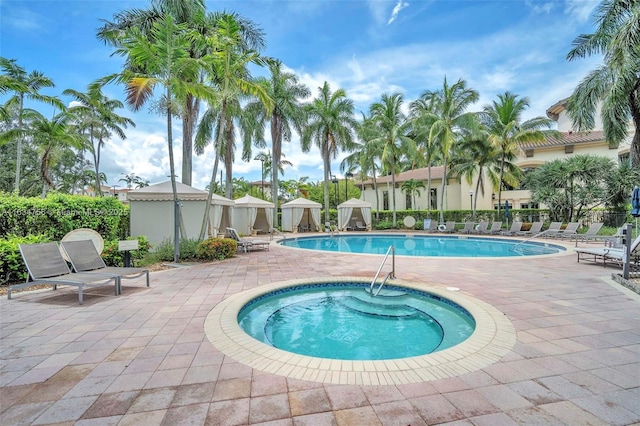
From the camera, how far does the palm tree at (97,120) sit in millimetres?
18984

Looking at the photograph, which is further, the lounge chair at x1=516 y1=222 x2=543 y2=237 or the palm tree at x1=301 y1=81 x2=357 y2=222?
the palm tree at x1=301 y1=81 x2=357 y2=222

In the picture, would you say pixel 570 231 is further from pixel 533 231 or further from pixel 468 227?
pixel 468 227

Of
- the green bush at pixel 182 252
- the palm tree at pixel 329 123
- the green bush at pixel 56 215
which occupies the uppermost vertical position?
the palm tree at pixel 329 123

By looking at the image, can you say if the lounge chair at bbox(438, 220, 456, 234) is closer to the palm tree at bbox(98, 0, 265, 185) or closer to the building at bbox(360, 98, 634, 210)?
the building at bbox(360, 98, 634, 210)

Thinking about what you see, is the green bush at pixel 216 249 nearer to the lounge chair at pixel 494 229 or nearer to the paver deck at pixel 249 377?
the paver deck at pixel 249 377

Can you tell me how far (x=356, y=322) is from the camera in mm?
4934

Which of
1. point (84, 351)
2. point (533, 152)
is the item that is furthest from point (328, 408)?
point (533, 152)

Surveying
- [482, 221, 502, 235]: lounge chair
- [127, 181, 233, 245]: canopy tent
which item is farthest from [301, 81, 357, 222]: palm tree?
[127, 181, 233, 245]: canopy tent

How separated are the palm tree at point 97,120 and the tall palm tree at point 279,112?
31.1 ft

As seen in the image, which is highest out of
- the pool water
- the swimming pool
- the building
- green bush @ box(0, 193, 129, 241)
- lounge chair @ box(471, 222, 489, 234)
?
the building

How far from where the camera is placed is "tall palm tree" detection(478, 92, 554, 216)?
18.7 metres

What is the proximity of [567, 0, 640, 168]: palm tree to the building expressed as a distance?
1003 cm

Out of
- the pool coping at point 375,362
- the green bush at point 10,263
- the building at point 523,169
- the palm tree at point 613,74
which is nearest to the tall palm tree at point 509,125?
the building at point 523,169

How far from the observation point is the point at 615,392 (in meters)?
2.36
